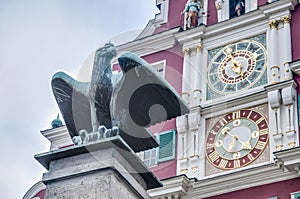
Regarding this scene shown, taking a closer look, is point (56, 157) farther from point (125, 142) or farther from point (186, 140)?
point (186, 140)

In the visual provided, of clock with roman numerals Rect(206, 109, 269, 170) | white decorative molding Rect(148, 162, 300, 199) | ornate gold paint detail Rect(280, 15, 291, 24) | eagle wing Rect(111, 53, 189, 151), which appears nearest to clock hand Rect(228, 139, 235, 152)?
clock with roman numerals Rect(206, 109, 269, 170)

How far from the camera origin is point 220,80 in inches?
728

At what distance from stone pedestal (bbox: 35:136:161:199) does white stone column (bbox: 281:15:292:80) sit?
883 centimetres

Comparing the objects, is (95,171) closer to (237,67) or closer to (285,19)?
(237,67)

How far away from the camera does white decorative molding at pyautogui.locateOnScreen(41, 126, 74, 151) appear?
19.9 metres

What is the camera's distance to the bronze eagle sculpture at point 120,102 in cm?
898

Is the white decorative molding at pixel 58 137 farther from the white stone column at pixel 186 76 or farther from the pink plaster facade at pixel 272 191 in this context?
the pink plaster facade at pixel 272 191

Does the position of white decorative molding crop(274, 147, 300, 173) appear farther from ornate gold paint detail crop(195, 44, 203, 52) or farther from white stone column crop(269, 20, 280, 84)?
ornate gold paint detail crop(195, 44, 203, 52)

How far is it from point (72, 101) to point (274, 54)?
915 cm

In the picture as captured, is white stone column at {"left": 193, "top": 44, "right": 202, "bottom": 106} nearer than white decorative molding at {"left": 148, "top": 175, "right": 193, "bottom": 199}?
No

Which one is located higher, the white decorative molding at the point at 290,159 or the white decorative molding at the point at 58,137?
the white decorative molding at the point at 58,137

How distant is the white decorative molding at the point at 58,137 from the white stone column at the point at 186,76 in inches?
131

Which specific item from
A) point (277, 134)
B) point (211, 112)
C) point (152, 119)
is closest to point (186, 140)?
point (211, 112)

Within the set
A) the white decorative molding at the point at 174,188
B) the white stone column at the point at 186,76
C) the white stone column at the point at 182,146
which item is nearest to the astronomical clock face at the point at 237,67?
the white stone column at the point at 186,76
